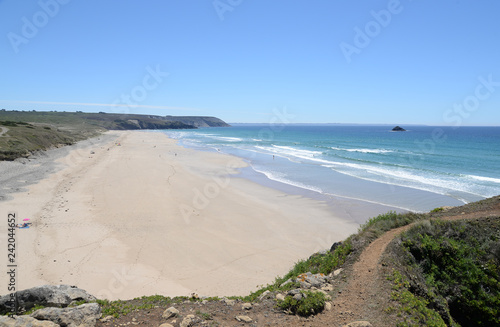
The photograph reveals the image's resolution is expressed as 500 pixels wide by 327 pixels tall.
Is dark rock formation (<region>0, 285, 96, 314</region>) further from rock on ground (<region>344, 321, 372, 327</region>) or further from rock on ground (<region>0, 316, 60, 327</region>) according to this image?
rock on ground (<region>344, 321, 372, 327</region>)

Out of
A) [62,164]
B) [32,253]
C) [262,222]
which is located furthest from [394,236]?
[62,164]

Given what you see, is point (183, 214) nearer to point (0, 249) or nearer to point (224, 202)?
point (224, 202)

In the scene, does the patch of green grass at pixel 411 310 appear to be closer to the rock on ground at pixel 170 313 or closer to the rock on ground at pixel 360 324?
the rock on ground at pixel 360 324

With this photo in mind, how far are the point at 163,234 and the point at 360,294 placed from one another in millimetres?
10555

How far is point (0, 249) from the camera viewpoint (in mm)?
11961

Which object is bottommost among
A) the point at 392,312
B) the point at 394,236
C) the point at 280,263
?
the point at 280,263

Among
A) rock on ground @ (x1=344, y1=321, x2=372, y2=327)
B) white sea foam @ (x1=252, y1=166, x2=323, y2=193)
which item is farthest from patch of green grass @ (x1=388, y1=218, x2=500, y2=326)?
white sea foam @ (x1=252, y1=166, x2=323, y2=193)

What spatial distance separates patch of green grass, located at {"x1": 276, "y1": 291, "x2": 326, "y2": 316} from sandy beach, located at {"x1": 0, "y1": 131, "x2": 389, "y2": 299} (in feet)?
12.2

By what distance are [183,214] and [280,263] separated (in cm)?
785

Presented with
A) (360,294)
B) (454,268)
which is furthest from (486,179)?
(360,294)

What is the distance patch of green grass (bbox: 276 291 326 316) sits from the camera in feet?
20.1

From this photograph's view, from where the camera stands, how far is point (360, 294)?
21.7ft

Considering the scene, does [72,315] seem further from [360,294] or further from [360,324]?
[360,294]

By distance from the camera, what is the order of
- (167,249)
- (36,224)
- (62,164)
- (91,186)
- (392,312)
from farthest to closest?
(62,164), (91,186), (36,224), (167,249), (392,312)
